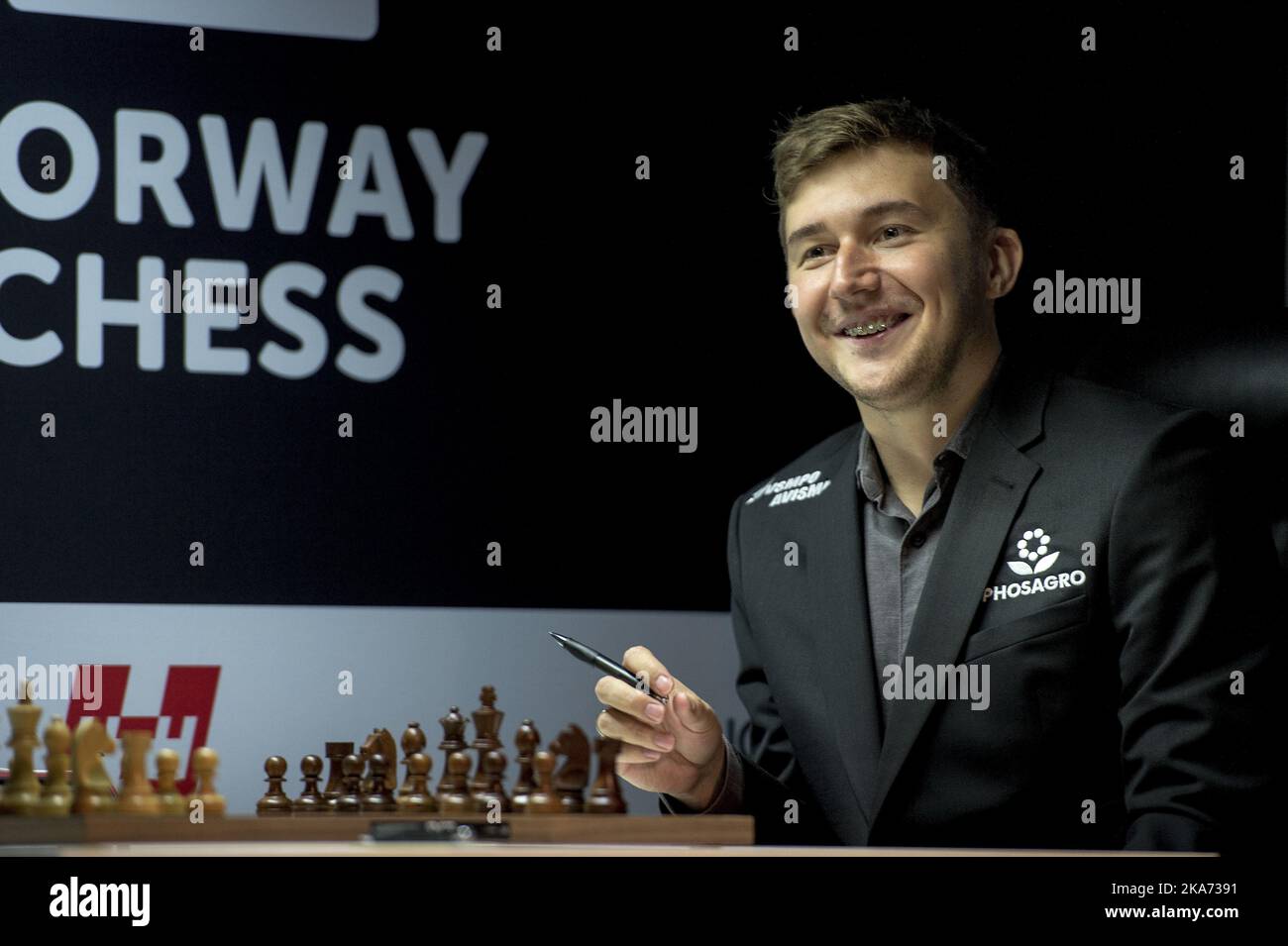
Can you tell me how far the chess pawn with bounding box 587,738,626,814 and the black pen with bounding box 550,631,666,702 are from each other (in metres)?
0.09

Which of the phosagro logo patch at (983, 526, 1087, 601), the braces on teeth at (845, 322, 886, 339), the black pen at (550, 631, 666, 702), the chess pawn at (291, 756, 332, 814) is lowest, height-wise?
the chess pawn at (291, 756, 332, 814)

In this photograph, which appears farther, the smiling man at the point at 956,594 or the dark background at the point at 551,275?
the dark background at the point at 551,275

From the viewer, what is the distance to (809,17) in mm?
3434

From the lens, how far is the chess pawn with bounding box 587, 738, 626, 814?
6.64 feet

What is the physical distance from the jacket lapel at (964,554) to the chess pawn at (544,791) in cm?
64

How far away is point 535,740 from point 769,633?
0.68m

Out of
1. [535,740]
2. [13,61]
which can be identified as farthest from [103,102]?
[535,740]

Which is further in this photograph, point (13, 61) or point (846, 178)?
point (13, 61)

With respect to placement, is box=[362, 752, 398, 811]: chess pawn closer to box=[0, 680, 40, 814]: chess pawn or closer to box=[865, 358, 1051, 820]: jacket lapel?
box=[0, 680, 40, 814]: chess pawn

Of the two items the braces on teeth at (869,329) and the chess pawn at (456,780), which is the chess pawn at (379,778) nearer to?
the chess pawn at (456,780)

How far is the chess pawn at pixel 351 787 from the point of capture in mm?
2163

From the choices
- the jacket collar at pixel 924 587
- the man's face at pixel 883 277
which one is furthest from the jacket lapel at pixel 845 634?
the man's face at pixel 883 277

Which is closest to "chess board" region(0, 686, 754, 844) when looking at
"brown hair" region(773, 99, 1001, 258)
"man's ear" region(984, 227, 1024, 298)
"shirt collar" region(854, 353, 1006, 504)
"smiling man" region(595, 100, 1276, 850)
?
"smiling man" region(595, 100, 1276, 850)
